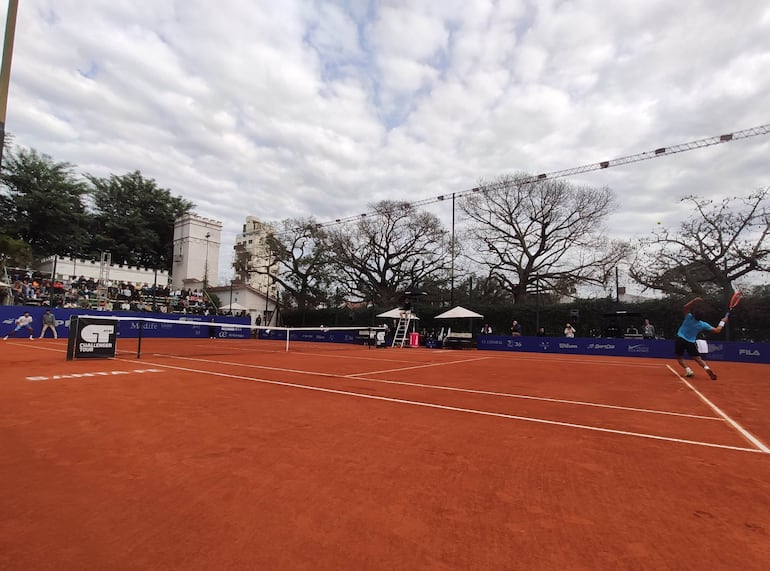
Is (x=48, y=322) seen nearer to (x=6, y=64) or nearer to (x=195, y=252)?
(x=6, y=64)

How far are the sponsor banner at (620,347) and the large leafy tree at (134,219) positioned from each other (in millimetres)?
45652

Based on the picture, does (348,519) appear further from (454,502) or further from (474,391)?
(474,391)

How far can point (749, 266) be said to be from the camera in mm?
25281

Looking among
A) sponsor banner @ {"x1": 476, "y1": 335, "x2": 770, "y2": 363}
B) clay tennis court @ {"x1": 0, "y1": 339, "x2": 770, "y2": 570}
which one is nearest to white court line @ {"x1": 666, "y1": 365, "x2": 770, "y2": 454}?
clay tennis court @ {"x1": 0, "y1": 339, "x2": 770, "y2": 570}

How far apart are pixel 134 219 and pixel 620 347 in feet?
176

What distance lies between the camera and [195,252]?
50.5 m

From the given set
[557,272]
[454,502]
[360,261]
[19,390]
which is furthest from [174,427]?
[360,261]

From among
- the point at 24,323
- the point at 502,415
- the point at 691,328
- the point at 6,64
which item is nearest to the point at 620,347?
the point at 691,328

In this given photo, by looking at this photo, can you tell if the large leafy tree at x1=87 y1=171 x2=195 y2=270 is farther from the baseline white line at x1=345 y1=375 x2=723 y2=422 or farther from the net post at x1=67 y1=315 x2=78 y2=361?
the baseline white line at x1=345 y1=375 x2=723 y2=422

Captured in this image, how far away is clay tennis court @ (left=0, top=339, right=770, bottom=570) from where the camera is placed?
7.83 feet

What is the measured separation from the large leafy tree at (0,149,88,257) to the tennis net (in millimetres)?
22822

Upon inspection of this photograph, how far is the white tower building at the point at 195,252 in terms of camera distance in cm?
5000

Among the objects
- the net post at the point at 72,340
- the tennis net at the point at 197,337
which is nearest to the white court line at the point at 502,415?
the net post at the point at 72,340

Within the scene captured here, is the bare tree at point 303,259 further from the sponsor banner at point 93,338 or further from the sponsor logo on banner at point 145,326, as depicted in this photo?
the sponsor banner at point 93,338
